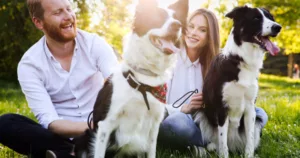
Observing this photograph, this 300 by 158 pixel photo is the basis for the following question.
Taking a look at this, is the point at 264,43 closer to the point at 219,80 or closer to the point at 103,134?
the point at 219,80

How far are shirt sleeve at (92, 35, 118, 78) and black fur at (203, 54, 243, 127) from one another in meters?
0.96

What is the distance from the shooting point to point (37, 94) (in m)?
3.29

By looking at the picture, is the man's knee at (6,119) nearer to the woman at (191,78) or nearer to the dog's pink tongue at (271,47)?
the woman at (191,78)

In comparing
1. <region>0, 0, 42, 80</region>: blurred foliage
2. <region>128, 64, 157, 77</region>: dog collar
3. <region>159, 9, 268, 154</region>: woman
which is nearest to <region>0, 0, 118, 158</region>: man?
<region>128, 64, 157, 77</region>: dog collar

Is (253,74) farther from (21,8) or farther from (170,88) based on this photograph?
(21,8)

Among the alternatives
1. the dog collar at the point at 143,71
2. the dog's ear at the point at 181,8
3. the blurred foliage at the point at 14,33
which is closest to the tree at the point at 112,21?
the blurred foliage at the point at 14,33

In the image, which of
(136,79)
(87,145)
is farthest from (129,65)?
(87,145)

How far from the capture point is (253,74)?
3.53 m

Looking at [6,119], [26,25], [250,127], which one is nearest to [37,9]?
[6,119]

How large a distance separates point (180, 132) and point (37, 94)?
1.48 m

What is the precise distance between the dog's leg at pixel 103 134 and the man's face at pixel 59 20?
96 centimetres

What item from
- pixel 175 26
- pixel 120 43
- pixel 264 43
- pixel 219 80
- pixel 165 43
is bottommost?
pixel 120 43

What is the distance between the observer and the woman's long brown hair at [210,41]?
396cm

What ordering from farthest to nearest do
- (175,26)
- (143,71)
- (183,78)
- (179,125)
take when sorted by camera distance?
(183,78) → (179,125) → (143,71) → (175,26)
